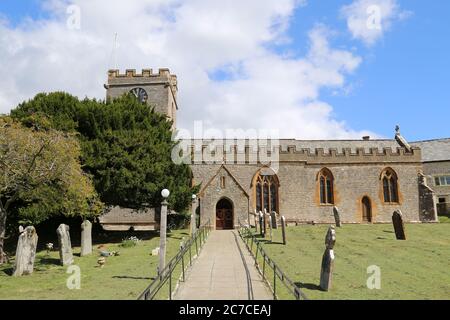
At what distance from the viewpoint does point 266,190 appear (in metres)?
33.8

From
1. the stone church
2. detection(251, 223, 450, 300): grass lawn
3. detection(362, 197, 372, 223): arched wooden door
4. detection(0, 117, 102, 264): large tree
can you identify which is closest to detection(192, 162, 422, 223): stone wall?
the stone church

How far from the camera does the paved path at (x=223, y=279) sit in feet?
32.9

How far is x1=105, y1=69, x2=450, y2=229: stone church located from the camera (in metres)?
31.9

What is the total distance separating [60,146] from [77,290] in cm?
731

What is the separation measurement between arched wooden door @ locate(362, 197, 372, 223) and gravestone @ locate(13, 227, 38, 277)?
2935cm

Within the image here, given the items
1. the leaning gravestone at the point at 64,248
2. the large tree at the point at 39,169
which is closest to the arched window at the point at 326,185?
the large tree at the point at 39,169

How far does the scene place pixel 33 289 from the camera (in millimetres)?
11781

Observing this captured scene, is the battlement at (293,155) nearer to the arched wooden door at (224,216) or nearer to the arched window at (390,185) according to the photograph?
the arched window at (390,185)

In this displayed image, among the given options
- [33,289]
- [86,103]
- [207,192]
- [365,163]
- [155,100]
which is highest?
[155,100]

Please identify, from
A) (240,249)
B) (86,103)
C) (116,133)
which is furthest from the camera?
(86,103)

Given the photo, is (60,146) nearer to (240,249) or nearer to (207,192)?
(240,249)

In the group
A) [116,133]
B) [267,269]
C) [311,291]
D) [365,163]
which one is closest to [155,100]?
[116,133]

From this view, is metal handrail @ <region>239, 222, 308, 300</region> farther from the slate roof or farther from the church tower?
the slate roof
